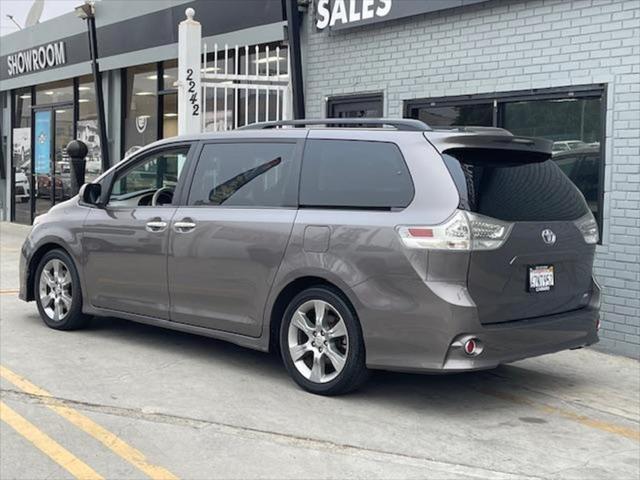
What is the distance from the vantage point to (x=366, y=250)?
529 centimetres

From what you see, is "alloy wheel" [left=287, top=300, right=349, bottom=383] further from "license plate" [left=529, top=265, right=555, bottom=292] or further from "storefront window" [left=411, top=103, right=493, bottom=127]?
"storefront window" [left=411, top=103, right=493, bottom=127]

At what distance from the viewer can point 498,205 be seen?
5.23 meters

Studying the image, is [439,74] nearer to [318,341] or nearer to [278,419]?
[318,341]

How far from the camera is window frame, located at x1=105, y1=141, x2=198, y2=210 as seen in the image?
21.7 feet

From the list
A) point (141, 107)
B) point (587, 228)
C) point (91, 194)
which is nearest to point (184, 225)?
point (91, 194)

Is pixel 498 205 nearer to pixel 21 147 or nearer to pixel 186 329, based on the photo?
pixel 186 329

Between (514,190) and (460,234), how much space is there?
0.64 m

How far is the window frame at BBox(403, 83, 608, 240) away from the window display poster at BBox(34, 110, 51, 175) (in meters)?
10.6

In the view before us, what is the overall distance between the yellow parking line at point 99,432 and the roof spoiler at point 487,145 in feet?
8.54

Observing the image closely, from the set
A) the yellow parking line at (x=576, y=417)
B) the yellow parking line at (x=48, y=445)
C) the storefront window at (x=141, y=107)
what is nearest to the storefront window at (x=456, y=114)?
the yellow parking line at (x=576, y=417)

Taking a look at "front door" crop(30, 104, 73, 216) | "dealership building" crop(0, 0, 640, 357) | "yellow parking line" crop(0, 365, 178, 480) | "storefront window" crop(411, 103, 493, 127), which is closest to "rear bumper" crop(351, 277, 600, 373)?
"yellow parking line" crop(0, 365, 178, 480)

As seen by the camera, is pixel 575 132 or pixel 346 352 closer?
pixel 346 352

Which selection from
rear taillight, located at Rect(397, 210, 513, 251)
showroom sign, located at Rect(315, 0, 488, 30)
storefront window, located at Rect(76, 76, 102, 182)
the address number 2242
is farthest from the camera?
storefront window, located at Rect(76, 76, 102, 182)

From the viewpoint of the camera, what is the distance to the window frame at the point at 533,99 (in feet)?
24.8
